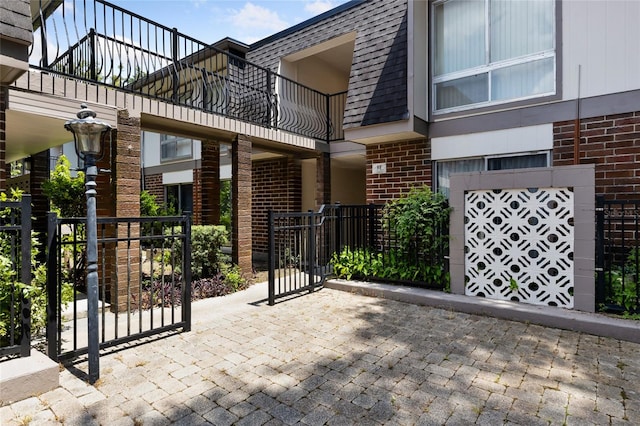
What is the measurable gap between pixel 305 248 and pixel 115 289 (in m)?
3.11

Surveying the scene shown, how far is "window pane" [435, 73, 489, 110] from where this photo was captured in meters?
6.41

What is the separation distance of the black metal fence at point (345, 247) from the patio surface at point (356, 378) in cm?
147

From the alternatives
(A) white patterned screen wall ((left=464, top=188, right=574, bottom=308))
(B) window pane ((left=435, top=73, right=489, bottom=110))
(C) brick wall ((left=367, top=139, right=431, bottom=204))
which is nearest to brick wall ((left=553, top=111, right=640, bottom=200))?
(A) white patterned screen wall ((left=464, top=188, right=574, bottom=308))

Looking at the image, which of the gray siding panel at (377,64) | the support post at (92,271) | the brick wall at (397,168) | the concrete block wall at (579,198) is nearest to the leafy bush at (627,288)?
the concrete block wall at (579,198)

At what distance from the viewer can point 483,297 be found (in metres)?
5.34

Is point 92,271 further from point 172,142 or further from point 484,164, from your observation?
point 172,142

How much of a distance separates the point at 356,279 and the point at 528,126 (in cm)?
400

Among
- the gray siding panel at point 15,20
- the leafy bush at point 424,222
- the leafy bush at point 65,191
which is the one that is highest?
the gray siding panel at point 15,20

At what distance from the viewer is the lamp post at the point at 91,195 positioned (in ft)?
9.78

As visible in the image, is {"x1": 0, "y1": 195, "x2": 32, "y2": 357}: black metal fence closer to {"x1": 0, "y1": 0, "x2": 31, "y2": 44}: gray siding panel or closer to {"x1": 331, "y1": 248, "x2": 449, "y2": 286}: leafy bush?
{"x1": 0, "y1": 0, "x2": 31, "y2": 44}: gray siding panel

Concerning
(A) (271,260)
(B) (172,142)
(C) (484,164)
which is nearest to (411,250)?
(C) (484,164)

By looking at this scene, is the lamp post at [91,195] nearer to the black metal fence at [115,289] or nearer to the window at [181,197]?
the black metal fence at [115,289]

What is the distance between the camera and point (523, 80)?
6.01 metres

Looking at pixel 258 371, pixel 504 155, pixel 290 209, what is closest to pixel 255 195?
pixel 290 209
